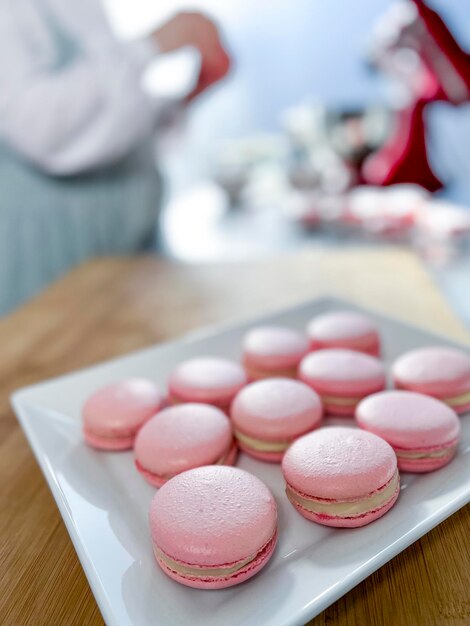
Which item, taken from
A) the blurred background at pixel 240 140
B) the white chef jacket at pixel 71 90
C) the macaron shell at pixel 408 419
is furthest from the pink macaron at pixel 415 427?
the white chef jacket at pixel 71 90

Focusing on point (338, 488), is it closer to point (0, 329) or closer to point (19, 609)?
point (19, 609)

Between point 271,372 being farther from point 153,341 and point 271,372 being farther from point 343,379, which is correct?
point 153,341

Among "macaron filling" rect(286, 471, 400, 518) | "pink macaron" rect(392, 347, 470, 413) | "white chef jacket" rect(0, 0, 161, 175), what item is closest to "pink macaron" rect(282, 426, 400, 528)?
"macaron filling" rect(286, 471, 400, 518)

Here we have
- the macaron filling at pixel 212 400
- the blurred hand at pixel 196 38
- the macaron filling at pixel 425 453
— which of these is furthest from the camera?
the blurred hand at pixel 196 38

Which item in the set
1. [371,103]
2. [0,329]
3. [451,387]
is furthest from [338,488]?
[371,103]

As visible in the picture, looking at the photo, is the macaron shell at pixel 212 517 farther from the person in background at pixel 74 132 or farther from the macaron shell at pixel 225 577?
the person in background at pixel 74 132

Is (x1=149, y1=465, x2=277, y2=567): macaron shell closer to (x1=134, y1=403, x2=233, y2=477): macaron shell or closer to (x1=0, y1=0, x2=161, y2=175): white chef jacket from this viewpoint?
(x1=134, y1=403, x2=233, y2=477): macaron shell
